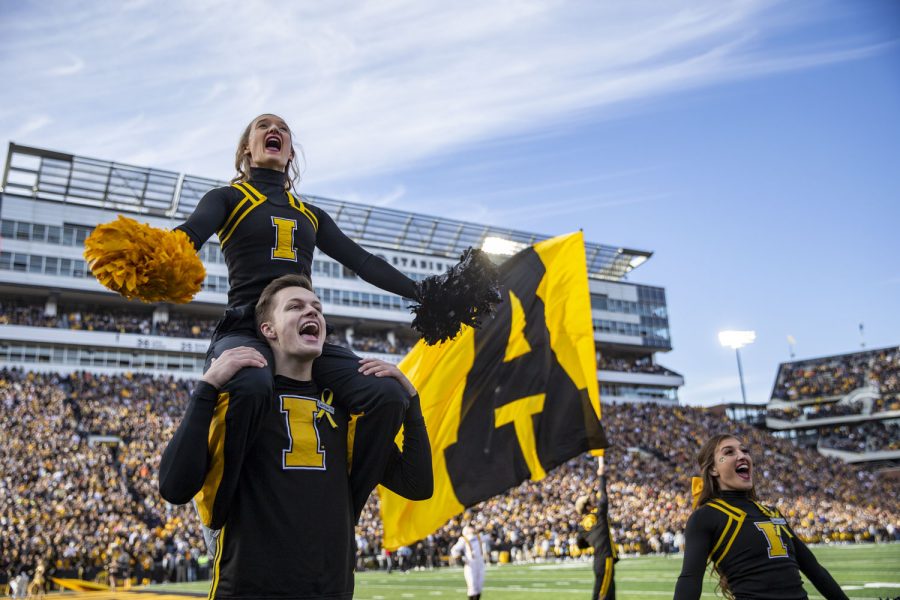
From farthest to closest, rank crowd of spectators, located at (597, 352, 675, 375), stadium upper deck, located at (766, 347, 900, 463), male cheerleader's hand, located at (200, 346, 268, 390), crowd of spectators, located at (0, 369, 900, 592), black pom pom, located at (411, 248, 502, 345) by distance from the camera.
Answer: crowd of spectators, located at (597, 352, 675, 375)
stadium upper deck, located at (766, 347, 900, 463)
crowd of spectators, located at (0, 369, 900, 592)
black pom pom, located at (411, 248, 502, 345)
male cheerleader's hand, located at (200, 346, 268, 390)

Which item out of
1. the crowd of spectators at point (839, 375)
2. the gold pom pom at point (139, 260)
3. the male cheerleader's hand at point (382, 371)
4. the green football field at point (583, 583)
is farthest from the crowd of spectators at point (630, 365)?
the gold pom pom at point (139, 260)

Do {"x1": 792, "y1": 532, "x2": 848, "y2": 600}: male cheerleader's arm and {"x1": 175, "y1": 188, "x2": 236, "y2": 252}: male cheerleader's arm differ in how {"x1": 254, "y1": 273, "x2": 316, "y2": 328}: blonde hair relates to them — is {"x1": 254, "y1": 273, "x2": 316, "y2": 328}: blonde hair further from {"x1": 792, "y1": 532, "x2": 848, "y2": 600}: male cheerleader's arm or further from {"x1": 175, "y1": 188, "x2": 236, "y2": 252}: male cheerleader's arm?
{"x1": 792, "y1": 532, "x2": 848, "y2": 600}: male cheerleader's arm

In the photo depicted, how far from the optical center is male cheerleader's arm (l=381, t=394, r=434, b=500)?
2801 millimetres

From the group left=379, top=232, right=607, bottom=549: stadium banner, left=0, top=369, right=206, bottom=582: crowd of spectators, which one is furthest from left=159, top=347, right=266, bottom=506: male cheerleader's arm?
left=0, top=369, right=206, bottom=582: crowd of spectators

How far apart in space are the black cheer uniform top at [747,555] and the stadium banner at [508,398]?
137 inches

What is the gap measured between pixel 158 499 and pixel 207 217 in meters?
24.3

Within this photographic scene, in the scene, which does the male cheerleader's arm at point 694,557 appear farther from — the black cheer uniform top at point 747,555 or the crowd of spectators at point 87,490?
the crowd of spectators at point 87,490

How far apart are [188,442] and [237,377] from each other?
0.23 m

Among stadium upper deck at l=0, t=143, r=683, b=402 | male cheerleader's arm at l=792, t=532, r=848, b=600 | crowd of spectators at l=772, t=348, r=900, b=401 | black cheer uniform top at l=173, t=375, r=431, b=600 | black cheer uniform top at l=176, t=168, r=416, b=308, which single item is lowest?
male cheerleader's arm at l=792, t=532, r=848, b=600

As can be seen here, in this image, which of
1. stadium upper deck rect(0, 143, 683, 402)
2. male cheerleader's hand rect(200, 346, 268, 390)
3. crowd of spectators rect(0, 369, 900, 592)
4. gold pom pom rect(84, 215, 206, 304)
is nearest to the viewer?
male cheerleader's hand rect(200, 346, 268, 390)

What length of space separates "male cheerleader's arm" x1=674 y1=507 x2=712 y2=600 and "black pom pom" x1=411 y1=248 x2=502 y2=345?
1645 millimetres

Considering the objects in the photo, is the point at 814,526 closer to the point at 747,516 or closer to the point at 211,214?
the point at 747,516

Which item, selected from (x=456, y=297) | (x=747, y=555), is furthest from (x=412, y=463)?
(x=747, y=555)

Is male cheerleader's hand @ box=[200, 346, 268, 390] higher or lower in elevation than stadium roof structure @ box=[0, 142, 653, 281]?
lower
